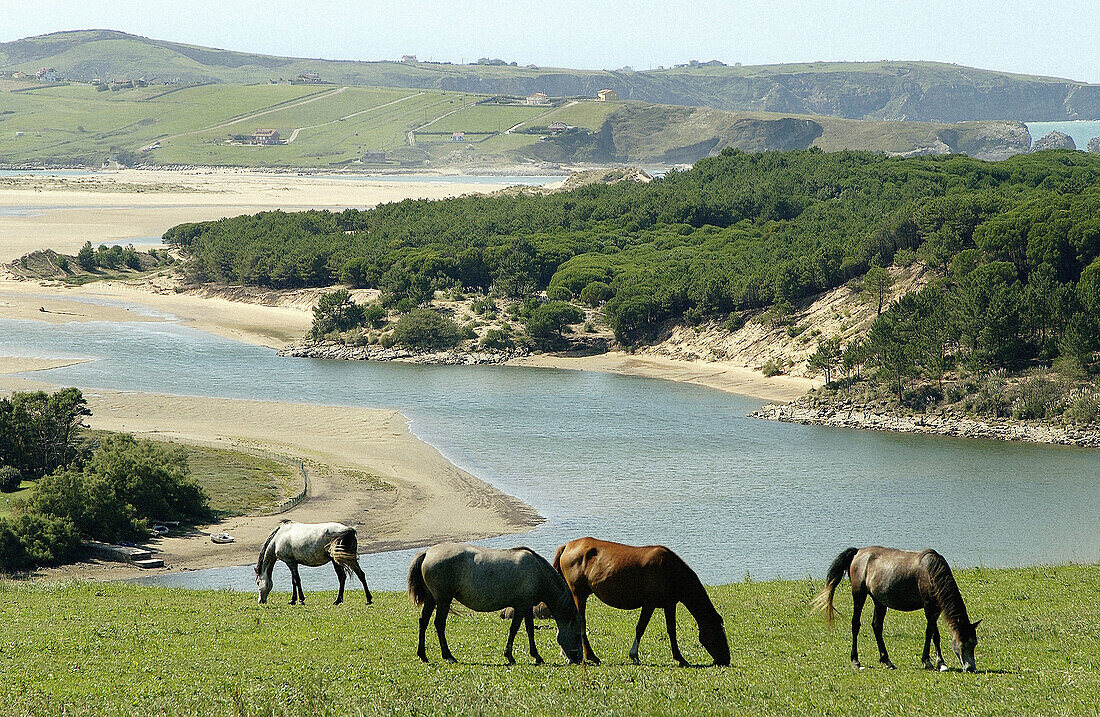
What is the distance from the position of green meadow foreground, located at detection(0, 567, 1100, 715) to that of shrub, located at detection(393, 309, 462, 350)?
200 feet

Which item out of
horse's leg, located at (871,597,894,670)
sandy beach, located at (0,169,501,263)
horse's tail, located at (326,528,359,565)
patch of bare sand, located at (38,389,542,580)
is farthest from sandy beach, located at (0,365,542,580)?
sandy beach, located at (0,169,501,263)

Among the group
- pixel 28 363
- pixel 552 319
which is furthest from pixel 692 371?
pixel 28 363

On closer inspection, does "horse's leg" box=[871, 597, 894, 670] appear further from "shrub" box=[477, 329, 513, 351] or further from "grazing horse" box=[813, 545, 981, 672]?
"shrub" box=[477, 329, 513, 351]

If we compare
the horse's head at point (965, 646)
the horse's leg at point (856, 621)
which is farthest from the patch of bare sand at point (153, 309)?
the horse's head at point (965, 646)

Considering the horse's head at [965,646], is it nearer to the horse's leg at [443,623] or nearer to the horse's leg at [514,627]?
the horse's leg at [514,627]

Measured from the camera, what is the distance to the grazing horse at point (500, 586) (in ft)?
49.0

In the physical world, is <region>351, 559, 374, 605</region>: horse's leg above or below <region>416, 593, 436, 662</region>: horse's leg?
below

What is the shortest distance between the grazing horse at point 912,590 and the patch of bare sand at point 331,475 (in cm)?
2301

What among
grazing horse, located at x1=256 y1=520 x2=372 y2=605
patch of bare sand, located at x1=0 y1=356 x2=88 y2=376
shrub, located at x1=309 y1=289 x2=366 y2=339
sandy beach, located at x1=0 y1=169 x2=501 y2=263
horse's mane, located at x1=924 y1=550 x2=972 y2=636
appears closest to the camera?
horse's mane, located at x1=924 y1=550 x2=972 y2=636

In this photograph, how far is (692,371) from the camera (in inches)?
2997

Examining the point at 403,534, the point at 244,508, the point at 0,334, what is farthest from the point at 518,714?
the point at 0,334

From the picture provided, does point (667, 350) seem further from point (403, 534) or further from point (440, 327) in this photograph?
point (403, 534)

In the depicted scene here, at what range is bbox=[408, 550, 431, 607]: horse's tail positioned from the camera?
15234 millimetres

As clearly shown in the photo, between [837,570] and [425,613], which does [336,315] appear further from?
[837,570]
